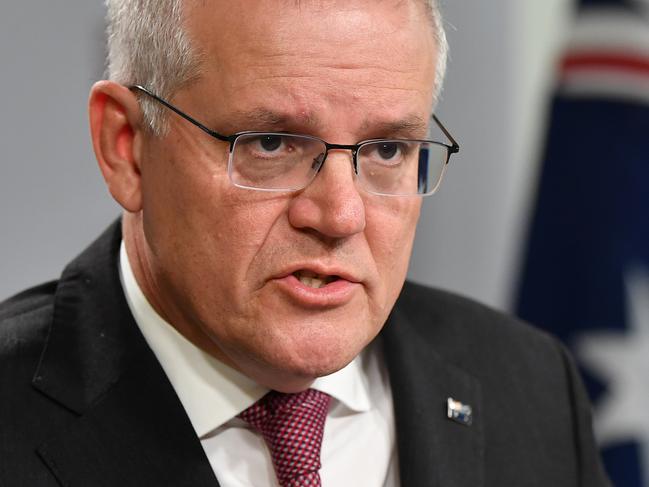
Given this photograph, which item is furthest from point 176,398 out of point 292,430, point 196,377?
point 292,430

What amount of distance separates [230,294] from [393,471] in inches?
22.4

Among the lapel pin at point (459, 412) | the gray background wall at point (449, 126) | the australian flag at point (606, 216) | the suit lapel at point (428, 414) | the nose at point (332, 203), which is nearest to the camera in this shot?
the nose at point (332, 203)

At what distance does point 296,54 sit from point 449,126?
2481 millimetres

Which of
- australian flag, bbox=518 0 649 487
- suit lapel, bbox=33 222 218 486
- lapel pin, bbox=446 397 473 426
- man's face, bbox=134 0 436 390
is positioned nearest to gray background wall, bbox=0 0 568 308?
australian flag, bbox=518 0 649 487

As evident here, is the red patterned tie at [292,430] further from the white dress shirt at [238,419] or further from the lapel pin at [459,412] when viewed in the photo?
the lapel pin at [459,412]

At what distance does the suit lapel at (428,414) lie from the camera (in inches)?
76.2

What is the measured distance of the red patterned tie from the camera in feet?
5.82

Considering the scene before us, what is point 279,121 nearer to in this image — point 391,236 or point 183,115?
point 183,115

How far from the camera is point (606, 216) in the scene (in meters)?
3.30

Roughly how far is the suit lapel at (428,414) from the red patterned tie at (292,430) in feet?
0.67

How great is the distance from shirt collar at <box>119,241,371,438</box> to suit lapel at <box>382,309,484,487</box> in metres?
0.23

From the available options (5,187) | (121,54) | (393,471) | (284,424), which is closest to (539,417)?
(393,471)

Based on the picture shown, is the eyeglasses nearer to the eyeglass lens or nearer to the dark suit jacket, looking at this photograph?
the eyeglass lens

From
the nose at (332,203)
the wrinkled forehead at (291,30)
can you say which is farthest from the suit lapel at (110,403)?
the wrinkled forehead at (291,30)
